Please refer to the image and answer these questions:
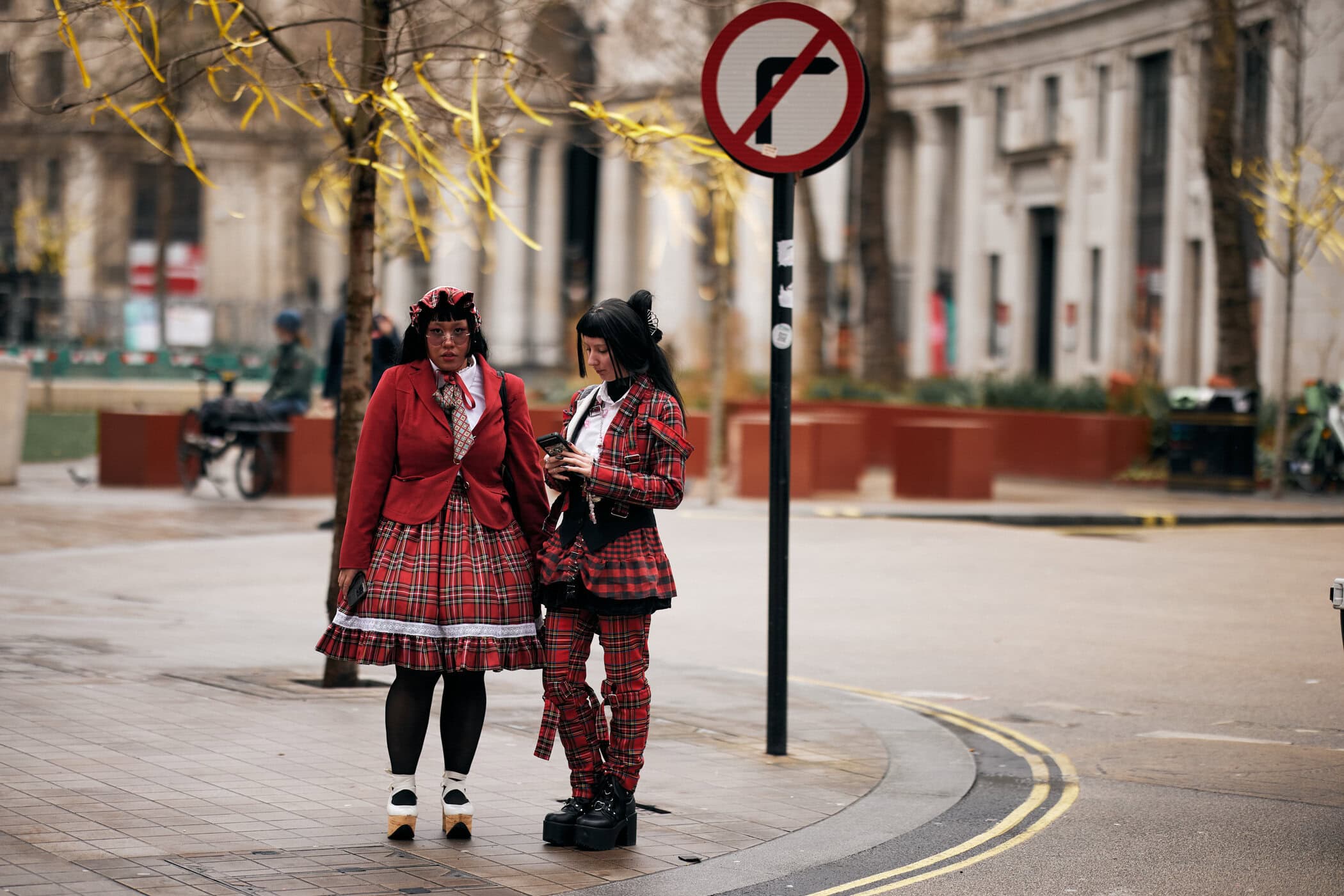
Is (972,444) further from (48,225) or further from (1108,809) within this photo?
(48,225)

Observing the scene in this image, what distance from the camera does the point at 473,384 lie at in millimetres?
5793

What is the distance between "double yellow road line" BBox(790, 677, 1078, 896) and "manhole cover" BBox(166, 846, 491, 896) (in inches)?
43.7

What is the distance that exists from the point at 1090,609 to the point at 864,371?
20.5 m

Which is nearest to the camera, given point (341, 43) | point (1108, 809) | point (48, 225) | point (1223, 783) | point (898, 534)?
point (1108, 809)

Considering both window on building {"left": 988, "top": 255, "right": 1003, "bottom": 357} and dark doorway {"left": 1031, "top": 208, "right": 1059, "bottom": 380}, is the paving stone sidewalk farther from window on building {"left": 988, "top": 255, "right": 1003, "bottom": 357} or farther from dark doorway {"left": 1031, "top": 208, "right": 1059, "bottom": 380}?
window on building {"left": 988, "top": 255, "right": 1003, "bottom": 357}

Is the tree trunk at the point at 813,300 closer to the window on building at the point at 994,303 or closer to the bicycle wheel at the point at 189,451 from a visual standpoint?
the window on building at the point at 994,303

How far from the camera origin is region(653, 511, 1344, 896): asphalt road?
5.85 metres

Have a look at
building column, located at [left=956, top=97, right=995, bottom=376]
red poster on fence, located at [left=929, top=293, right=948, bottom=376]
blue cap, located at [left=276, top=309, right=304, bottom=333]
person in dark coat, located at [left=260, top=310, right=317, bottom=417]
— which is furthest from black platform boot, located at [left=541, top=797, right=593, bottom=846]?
red poster on fence, located at [left=929, top=293, right=948, bottom=376]

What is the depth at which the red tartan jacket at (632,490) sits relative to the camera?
562 centimetres

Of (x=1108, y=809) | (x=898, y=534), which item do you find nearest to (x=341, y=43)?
(x=1108, y=809)

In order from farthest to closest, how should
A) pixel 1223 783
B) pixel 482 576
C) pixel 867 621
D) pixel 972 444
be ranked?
pixel 972 444 < pixel 867 621 < pixel 1223 783 < pixel 482 576

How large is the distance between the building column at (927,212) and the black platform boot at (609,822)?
45.2 metres

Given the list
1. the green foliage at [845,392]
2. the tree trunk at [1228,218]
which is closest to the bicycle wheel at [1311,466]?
the tree trunk at [1228,218]

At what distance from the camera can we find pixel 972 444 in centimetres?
1997
